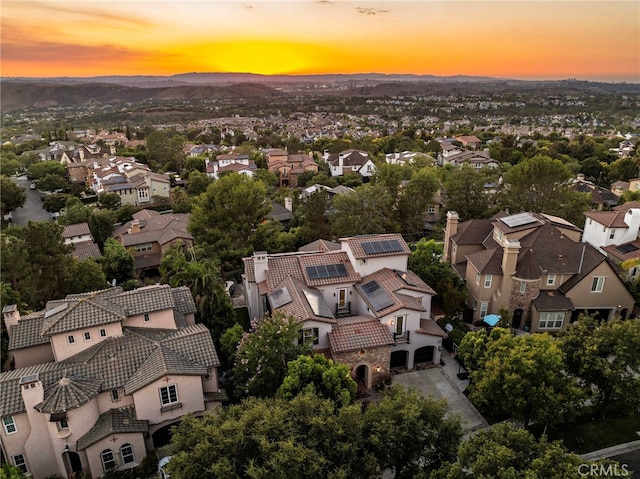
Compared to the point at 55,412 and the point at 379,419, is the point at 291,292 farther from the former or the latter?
the point at 55,412

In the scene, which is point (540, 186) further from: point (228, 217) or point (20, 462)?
point (20, 462)

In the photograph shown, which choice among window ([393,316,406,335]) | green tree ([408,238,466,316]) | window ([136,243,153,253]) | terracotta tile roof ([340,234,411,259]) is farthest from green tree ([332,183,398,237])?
window ([136,243,153,253])

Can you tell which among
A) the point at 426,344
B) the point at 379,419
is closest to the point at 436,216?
the point at 426,344

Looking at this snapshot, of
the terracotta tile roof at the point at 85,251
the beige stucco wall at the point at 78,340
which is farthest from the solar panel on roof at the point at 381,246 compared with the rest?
the terracotta tile roof at the point at 85,251

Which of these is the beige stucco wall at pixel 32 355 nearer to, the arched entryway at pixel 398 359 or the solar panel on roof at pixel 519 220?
the arched entryway at pixel 398 359

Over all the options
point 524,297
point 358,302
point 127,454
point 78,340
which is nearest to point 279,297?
point 358,302
